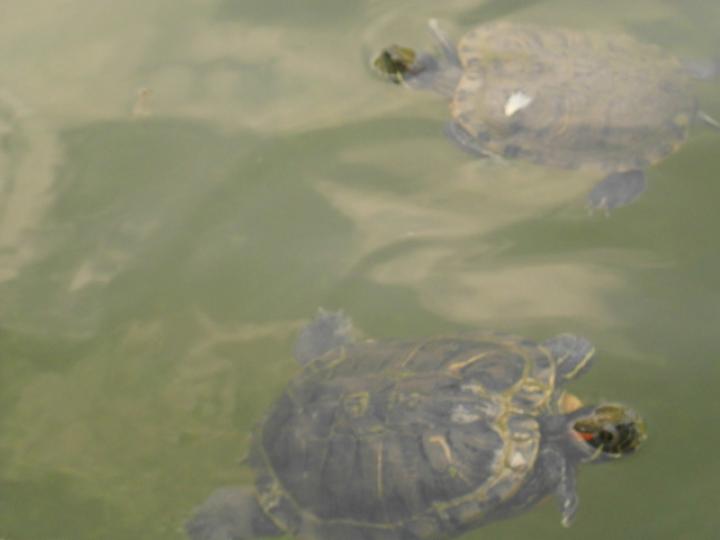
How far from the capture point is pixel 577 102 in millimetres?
4309

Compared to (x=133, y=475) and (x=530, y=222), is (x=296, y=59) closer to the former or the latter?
(x=530, y=222)

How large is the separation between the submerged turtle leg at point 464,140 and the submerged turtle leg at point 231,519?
7.33ft

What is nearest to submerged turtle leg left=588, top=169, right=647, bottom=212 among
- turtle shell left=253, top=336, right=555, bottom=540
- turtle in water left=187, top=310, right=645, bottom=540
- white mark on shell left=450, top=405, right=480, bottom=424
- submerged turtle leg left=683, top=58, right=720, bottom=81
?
submerged turtle leg left=683, top=58, right=720, bottom=81

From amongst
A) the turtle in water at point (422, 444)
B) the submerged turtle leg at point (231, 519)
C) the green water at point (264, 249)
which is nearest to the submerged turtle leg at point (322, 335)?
the green water at point (264, 249)

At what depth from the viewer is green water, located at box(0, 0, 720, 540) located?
363 centimetres

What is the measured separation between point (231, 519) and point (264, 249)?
1478 mm

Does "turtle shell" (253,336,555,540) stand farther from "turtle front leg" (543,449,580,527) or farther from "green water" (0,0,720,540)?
"green water" (0,0,720,540)

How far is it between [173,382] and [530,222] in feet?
6.65

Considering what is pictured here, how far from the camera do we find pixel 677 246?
404 cm

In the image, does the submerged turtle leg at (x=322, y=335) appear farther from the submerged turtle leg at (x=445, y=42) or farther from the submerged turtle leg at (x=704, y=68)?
the submerged turtle leg at (x=704, y=68)

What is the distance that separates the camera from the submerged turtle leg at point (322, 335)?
378 cm

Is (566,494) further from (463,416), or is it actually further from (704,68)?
(704,68)

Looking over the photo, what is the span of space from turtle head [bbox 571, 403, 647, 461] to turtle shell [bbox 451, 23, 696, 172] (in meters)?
1.61

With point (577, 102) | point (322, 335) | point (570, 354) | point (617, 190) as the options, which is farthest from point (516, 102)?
point (322, 335)
